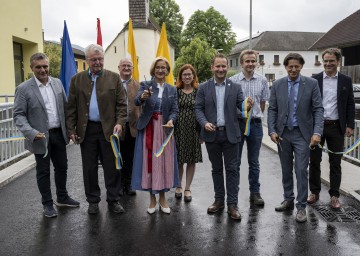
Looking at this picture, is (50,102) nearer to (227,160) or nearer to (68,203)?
(68,203)

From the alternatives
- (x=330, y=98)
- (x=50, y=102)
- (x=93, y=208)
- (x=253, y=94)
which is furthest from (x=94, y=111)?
(x=330, y=98)

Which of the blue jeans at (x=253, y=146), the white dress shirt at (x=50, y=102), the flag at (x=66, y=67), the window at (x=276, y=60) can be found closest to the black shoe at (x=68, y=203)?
the white dress shirt at (x=50, y=102)

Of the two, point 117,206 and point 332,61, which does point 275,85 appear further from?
point 117,206

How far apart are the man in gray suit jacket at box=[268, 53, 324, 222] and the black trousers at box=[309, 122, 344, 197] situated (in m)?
0.47

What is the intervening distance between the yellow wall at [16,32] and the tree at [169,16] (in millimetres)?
40020

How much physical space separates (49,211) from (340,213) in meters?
3.67

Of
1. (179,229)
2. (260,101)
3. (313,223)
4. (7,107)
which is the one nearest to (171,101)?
(260,101)

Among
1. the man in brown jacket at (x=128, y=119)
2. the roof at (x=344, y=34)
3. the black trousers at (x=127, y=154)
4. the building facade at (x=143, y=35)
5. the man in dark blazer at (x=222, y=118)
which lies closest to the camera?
the man in dark blazer at (x=222, y=118)

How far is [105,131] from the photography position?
4.77 meters

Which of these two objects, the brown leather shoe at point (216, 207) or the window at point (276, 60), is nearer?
the brown leather shoe at point (216, 207)

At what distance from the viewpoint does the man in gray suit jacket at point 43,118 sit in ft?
15.0

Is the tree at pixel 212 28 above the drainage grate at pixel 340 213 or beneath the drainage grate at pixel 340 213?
above

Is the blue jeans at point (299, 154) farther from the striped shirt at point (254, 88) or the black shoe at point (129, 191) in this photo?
the black shoe at point (129, 191)

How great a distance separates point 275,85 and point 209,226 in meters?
1.92
